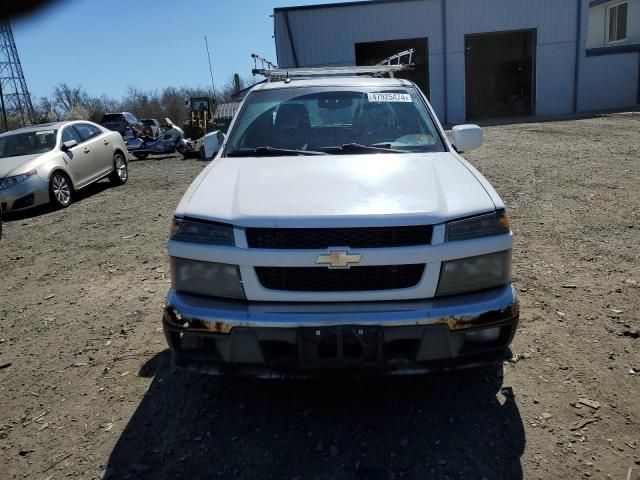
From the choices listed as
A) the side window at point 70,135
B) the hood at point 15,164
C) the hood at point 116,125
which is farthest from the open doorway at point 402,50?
the hood at point 15,164

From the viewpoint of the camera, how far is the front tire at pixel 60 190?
9.25m

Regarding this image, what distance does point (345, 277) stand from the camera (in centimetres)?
260

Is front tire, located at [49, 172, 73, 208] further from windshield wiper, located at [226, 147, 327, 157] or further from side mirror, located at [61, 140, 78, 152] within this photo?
windshield wiper, located at [226, 147, 327, 157]

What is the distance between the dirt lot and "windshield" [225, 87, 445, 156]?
1604mm

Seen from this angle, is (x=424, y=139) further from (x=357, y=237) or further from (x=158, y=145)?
(x=158, y=145)

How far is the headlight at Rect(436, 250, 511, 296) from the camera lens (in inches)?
103

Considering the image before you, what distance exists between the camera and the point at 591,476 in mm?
2381

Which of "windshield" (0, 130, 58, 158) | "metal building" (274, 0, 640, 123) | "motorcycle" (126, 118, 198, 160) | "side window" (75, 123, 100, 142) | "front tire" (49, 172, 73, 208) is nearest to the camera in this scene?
"front tire" (49, 172, 73, 208)

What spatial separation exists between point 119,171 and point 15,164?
2959mm

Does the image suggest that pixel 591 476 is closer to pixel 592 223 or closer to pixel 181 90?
pixel 592 223

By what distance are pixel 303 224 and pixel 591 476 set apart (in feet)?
5.84

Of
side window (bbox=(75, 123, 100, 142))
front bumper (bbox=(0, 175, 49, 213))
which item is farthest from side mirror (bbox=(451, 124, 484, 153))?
side window (bbox=(75, 123, 100, 142))

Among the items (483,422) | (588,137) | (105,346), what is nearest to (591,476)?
(483,422)

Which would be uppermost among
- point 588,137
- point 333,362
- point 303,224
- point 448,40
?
point 448,40
